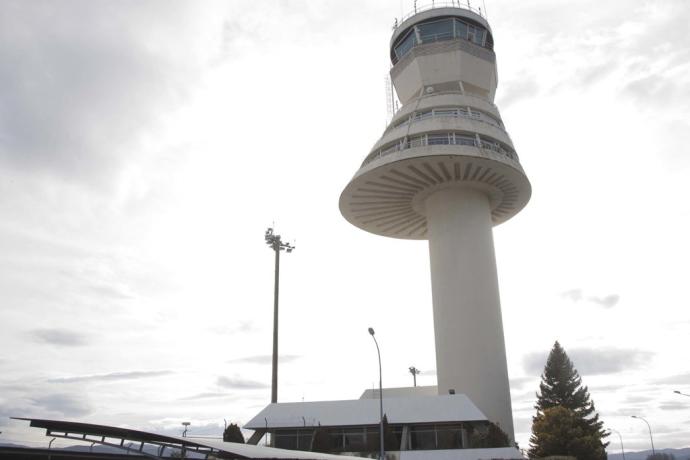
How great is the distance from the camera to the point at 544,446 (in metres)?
42.1

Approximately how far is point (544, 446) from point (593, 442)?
3.61 metres

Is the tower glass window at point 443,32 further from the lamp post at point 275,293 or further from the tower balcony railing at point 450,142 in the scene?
the lamp post at point 275,293

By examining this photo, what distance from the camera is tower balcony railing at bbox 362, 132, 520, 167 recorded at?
4538 cm

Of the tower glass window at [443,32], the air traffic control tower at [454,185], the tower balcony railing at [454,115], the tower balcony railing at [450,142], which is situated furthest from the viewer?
the tower glass window at [443,32]

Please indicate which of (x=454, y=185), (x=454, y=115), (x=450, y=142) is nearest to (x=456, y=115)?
(x=454, y=115)

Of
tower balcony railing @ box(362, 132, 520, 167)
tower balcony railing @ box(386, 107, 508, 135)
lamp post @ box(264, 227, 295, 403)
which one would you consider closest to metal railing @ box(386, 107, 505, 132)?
tower balcony railing @ box(386, 107, 508, 135)

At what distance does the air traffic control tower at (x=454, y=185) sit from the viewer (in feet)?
142

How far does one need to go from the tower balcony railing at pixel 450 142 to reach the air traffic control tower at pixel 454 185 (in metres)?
0.11

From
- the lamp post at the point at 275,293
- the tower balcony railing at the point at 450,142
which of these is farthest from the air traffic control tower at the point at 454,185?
the lamp post at the point at 275,293

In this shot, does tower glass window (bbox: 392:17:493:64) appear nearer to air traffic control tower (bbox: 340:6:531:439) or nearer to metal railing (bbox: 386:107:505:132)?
air traffic control tower (bbox: 340:6:531:439)

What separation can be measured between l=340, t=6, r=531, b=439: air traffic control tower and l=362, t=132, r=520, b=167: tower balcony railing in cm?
11

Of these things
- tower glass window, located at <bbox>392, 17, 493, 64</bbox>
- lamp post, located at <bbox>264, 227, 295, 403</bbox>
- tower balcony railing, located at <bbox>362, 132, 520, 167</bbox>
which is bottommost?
lamp post, located at <bbox>264, 227, 295, 403</bbox>

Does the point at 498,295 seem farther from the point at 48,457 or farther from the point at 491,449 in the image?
the point at 48,457

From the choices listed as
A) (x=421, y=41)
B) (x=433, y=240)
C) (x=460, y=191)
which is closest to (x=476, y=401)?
(x=433, y=240)
